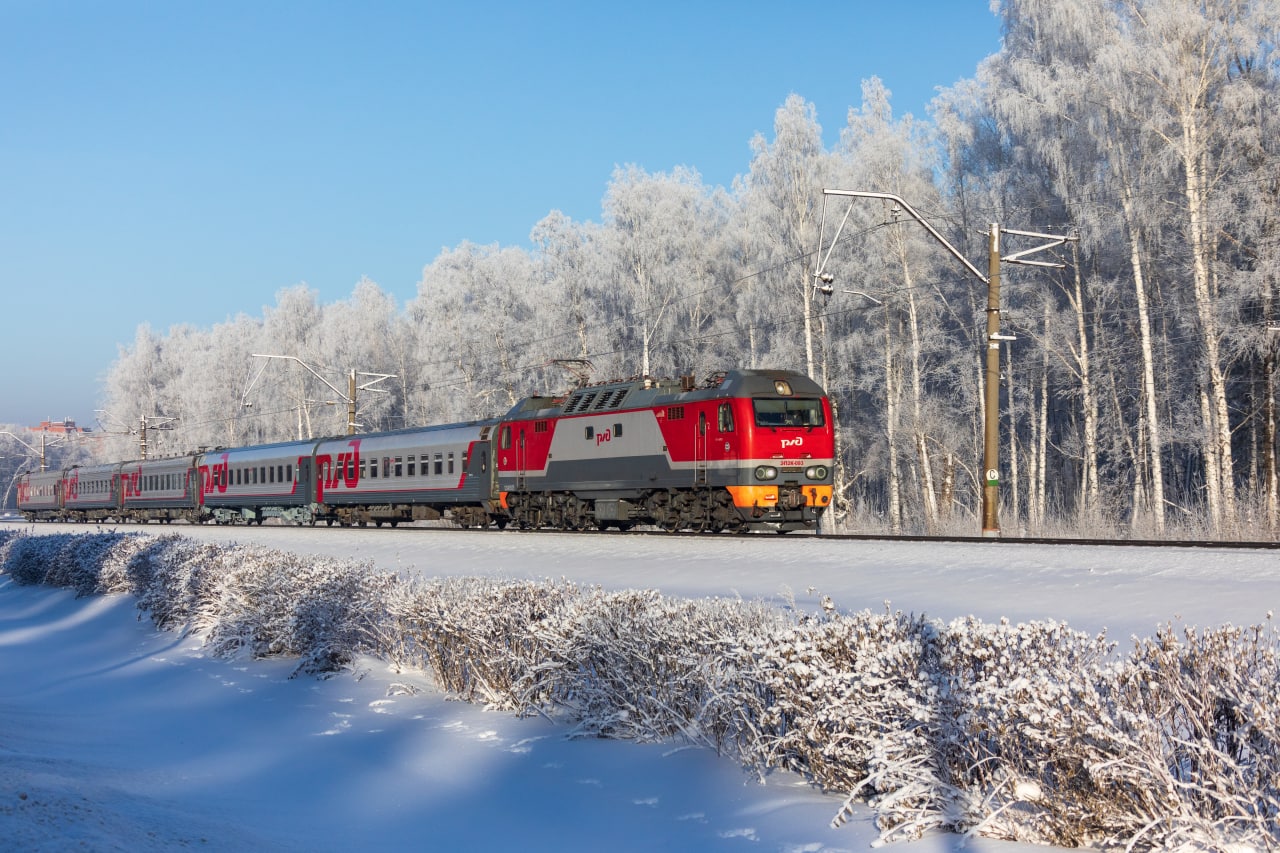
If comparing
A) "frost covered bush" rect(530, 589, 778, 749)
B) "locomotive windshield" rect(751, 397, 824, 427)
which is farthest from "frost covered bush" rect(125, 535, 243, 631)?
"locomotive windshield" rect(751, 397, 824, 427)

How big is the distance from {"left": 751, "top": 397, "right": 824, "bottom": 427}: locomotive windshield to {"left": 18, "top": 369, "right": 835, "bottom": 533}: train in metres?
0.03

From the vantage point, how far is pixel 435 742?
28.1 feet

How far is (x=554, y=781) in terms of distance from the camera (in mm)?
7352

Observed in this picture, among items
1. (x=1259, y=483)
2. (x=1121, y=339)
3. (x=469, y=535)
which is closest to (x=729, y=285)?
(x=1121, y=339)

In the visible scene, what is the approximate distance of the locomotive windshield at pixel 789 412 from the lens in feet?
74.3

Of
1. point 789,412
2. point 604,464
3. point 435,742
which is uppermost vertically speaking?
point 789,412

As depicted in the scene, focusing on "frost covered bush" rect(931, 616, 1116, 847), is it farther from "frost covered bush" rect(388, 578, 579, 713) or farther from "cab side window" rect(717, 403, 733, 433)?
"cab side window" rect(717, 403, 733, 433)

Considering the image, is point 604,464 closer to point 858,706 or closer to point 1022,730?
point 858,706

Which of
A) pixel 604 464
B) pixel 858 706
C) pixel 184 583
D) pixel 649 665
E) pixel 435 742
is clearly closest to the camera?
pixel 858 706

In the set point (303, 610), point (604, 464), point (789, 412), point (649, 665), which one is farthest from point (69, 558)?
point (649, 665)

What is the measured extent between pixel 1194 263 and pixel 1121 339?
9207 mm

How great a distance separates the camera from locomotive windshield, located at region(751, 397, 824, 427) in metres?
22.7

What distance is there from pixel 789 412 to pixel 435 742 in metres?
15.6

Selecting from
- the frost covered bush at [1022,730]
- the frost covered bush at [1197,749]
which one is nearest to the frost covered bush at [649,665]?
the frost covered bush at [1022,730]
